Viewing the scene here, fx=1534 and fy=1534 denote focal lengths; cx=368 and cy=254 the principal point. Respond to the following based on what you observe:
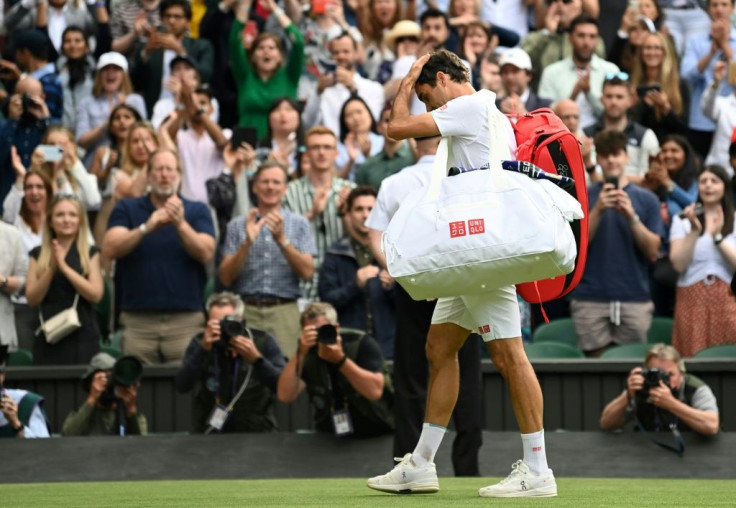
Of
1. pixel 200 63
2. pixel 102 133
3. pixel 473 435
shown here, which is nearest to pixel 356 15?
pixel 200 63

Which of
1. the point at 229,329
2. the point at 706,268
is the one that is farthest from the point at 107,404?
the point at 706,268

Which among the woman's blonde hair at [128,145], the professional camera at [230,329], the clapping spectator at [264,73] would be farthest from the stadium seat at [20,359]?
the clapping spectator at [264,73]

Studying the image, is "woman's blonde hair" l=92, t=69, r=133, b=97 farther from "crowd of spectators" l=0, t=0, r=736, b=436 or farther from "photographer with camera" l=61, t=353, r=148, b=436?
"photographer with camera" l=61, t=353, r=148, b=436

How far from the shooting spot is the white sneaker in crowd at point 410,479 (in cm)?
699

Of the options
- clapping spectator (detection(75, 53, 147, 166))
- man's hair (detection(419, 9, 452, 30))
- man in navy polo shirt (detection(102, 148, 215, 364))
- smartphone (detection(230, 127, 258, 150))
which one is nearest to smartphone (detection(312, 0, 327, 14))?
man's hair (detection(419, 9, 452, 30))

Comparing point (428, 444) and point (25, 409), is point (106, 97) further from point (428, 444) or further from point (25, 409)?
point (428, 444)

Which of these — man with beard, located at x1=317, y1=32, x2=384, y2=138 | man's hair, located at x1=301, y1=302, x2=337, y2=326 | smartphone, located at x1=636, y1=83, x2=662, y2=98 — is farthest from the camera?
man with beard, located at x1=317, y1=32, x2=384, y2=138

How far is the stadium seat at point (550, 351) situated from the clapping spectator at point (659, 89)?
11.4 feet

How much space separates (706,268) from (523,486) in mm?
5231

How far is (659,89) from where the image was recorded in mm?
13930

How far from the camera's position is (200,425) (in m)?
10.4

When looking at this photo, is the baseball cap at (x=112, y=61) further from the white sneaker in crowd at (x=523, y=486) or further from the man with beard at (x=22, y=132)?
the white sneaker in crowd at (x=523, y=486)

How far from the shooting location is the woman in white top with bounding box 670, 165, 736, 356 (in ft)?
37.3

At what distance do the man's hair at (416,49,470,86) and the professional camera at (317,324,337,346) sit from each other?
116 inches
